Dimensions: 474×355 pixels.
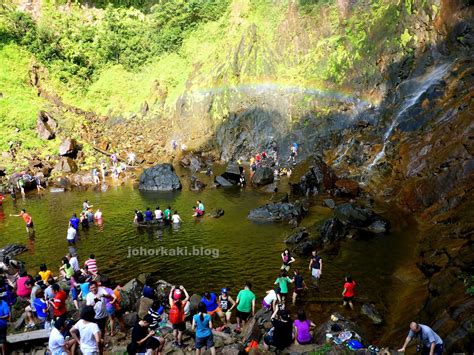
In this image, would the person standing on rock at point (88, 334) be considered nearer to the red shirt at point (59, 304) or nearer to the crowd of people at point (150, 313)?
the crowd of people at point (150, 313)

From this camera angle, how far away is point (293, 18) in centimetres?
5144

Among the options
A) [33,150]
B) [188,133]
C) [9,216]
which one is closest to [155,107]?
[188,133]

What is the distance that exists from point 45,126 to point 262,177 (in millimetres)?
32480

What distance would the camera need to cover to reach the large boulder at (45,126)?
52.2 meters

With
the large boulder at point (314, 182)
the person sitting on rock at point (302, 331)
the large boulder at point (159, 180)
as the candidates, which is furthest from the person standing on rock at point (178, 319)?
the large boulder at point (159, 180)

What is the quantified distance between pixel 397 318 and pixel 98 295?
40.7ft

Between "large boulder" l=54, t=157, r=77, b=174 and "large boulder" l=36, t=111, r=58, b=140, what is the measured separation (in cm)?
596

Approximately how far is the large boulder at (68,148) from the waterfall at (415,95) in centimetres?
3716

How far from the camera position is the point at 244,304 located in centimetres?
1589

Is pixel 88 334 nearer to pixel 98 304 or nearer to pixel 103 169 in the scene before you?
pixel 98 304

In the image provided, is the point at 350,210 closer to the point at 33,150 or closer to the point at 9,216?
the point at 9,216

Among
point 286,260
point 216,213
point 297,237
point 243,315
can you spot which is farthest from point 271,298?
point 216,213

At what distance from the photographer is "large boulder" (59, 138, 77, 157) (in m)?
50.0

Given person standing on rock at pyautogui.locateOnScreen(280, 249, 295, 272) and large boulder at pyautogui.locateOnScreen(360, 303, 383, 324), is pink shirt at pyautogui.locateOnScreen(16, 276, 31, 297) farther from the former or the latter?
large boulder at pyautogui.locateOnScreen(360, 303, 383, 324)
